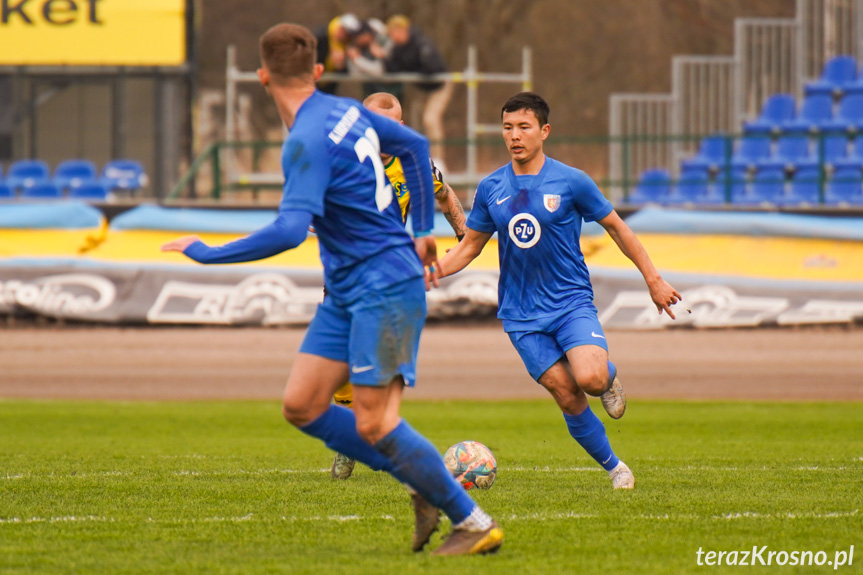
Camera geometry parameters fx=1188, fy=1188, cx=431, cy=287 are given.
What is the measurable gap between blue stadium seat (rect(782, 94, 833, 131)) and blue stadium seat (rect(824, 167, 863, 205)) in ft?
5.01

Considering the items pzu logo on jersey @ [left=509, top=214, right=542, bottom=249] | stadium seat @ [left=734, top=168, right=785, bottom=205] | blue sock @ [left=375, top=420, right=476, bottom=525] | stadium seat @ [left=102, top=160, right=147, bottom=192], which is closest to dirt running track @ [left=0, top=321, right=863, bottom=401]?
stadium seat @ [left=734, top=168, right=785, bottom=205]

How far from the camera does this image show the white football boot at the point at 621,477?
6.82 meters

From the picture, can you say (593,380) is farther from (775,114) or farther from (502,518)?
(775,114)

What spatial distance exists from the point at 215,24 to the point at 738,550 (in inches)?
1494

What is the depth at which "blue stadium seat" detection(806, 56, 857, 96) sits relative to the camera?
67.6 ft

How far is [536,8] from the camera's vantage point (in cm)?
4212

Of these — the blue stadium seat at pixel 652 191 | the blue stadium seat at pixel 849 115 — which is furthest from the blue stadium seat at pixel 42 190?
the blue stadium seat at pixel 849 115

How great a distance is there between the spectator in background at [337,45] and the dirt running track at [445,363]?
21.7 ft

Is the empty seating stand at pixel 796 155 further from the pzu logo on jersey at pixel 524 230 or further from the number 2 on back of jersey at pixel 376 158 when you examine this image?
the number 2 on back of jersey at pixel 376 158

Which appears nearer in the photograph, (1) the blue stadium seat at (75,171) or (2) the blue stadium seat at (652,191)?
(2) the blue stadium seat at (652,191)

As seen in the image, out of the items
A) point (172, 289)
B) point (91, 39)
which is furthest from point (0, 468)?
point (91, 39)

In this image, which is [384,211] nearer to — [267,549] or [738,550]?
[267,549]

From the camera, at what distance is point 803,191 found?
752 inches

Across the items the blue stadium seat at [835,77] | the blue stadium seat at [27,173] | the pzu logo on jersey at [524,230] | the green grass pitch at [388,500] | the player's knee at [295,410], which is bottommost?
the green grass pitch at [388,500]
